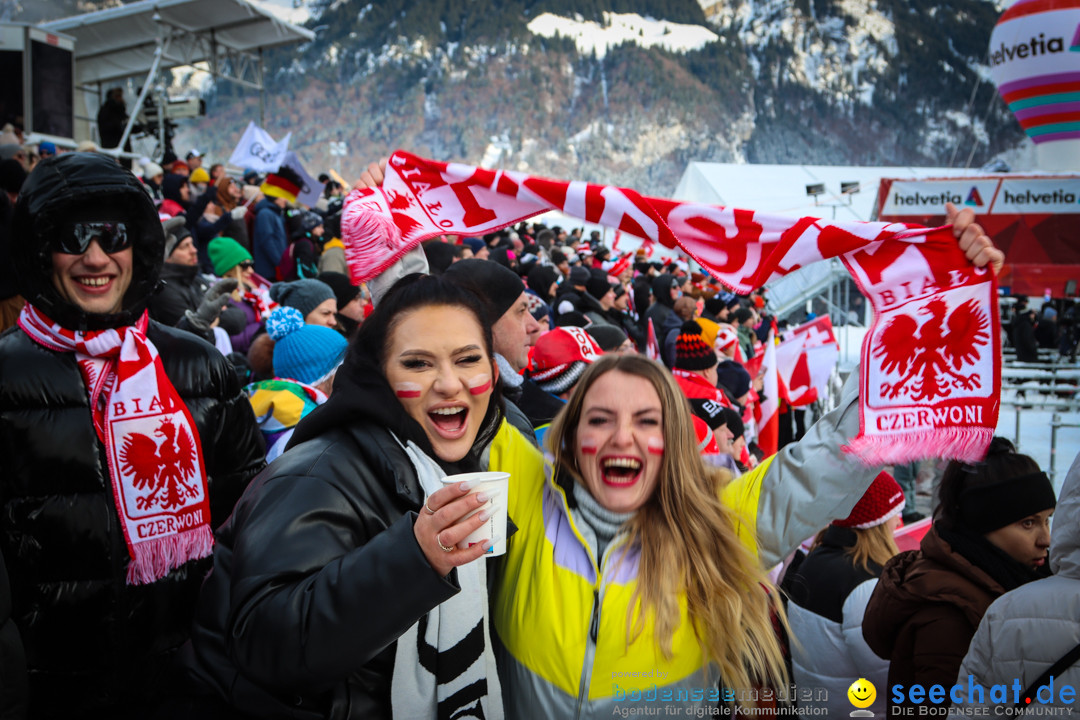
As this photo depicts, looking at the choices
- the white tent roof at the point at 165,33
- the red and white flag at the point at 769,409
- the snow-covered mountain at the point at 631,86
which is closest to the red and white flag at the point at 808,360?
the red and white flag at the point at 769,409

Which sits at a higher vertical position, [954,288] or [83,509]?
[954,288]

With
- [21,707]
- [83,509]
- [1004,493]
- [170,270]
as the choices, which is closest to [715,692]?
[1004,493]

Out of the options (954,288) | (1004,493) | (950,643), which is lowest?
(950,643)

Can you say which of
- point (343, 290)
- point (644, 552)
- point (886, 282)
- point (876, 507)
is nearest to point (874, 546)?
point (876, 507)

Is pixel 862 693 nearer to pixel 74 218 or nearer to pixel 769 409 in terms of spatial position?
pixel 74 218

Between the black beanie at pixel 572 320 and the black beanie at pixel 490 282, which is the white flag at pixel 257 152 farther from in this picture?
the black beanie at pixel 490 282

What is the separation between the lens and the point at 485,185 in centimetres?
272

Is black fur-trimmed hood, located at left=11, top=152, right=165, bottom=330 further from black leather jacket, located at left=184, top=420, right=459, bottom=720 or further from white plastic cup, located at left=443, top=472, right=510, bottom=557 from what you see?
white plastic cup, located at left=443, top=472, right=510, bottom=557

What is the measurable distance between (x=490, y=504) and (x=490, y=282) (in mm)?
2119

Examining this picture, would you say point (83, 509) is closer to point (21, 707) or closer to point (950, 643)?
point (21, 707)

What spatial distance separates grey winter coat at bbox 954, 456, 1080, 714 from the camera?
1.83 meters

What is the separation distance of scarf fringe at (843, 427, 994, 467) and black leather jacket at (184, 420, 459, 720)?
111 cm

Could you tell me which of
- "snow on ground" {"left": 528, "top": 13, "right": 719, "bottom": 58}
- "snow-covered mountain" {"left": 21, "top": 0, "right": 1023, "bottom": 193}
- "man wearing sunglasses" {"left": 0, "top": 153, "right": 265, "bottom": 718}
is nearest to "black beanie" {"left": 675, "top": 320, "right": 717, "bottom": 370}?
"man wearing sunglasses" {"left": 0, "top": 153, "right": 265, "bottom": 718}

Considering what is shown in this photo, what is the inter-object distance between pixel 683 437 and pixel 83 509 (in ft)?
5.64
